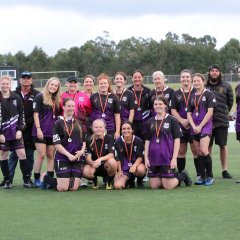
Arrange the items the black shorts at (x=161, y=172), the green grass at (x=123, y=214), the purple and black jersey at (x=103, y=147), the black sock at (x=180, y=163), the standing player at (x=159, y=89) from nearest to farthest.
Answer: the green grass at (x=123, y=214)
the black shorts at (x=161, y=172)
the purple and black jersey at (x=103, y=147)
the standing player at (x=159, y=89)
the black sock at (x=180, y=163)

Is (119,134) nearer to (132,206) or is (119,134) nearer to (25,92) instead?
(25,92)

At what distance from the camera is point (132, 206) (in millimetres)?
7305

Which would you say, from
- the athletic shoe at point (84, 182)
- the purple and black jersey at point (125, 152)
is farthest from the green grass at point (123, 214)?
the purple and black jersey at point (125, 152)

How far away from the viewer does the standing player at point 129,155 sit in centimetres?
909

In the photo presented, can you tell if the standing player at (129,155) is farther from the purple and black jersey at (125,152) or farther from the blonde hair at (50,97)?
the blonde hair at (50,97)

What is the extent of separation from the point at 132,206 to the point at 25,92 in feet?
10.8

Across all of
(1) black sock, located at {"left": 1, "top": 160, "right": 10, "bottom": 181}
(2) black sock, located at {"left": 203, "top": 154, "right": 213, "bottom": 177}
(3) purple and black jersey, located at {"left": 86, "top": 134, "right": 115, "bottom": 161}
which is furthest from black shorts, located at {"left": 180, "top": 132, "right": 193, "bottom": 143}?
(1) black sock, located at {"left": 1, "top": 160, "right": 10, "bottom": 181}

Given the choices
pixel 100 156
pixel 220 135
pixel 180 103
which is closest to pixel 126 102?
pixel 180 103

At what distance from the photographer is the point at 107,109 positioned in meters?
9.48

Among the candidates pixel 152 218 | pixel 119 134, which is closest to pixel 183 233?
pixel 152 218

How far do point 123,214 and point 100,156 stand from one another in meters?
2.42

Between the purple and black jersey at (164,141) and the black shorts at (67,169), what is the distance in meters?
1.07

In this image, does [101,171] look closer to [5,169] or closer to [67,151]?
[67,151]

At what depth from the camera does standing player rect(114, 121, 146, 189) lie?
358 inches
